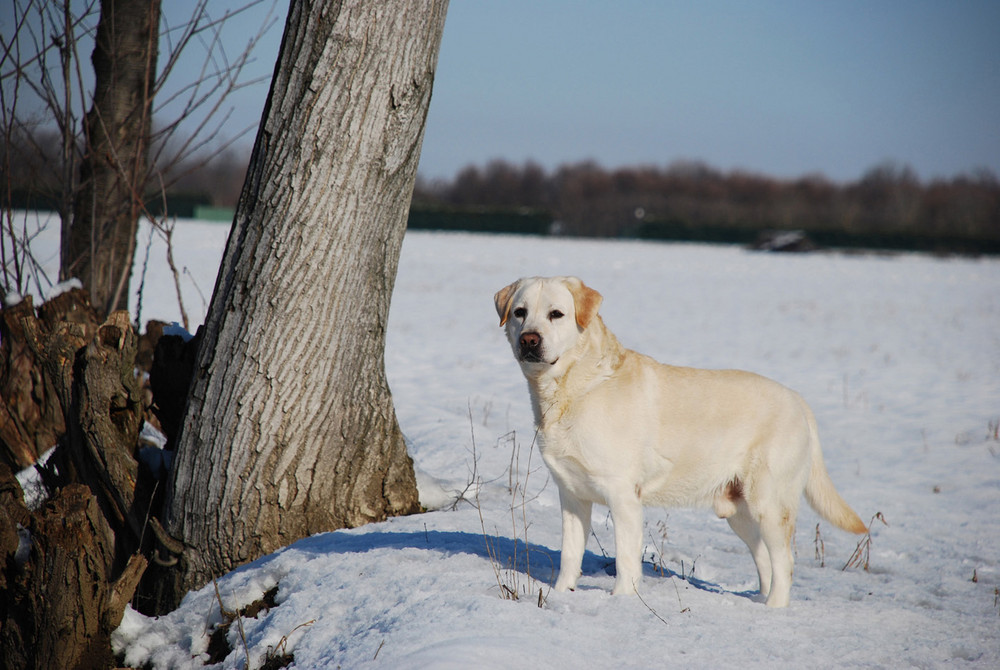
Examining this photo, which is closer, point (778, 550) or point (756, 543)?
point (778, 550)

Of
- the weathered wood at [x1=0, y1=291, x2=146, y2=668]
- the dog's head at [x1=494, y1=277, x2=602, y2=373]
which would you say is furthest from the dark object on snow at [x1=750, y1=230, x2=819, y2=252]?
the weathered wood at [x1=0, y1=291, x2=146, y2=668]

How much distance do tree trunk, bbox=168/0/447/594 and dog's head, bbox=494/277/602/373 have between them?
0.80 m

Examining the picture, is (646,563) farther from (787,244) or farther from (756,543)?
(787,244)

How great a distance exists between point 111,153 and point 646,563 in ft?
16.6

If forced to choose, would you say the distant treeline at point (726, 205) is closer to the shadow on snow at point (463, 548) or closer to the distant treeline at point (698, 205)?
the distant treeline at point (698, 205)

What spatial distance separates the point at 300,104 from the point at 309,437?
1.71 metres

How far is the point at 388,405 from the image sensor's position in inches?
168

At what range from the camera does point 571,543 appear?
3.53m

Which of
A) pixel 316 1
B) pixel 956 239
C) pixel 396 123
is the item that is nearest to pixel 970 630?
pixel 396 123

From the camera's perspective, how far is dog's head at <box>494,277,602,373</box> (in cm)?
352

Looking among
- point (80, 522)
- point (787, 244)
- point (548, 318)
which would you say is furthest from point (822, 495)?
point (787, 244)

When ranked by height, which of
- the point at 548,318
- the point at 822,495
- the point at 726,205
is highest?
the point at 726,205

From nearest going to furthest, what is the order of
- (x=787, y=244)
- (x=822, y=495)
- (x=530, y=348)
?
(x=530, y=348)
(x=822, y=495)
(x=787, y=244)

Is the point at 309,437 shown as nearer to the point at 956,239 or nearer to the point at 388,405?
the point at 388,405
